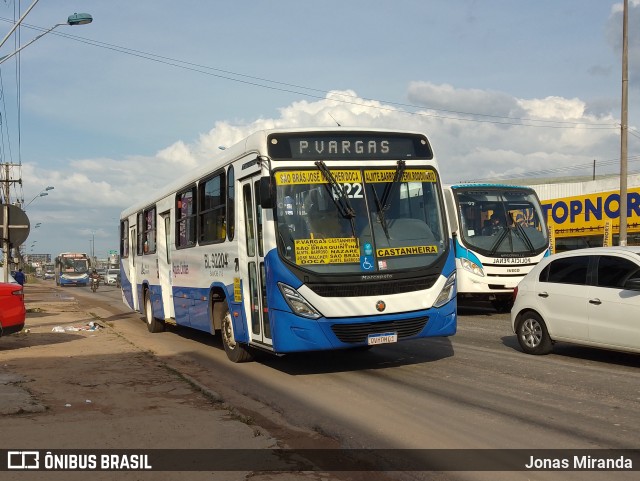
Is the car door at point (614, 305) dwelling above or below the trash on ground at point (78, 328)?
above

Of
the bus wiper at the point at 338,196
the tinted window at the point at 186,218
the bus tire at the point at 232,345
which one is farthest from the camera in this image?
the tinted window at the point at 186,218

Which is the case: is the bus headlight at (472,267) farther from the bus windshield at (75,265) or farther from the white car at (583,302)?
the bus windshield at (75,265)

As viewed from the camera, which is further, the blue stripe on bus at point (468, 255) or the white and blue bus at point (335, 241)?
the blue stripe on bus at point (468, 255)

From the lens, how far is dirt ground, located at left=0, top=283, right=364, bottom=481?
6027 millimetres

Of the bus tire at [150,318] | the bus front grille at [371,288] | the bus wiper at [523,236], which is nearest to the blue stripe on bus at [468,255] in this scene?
the bus wiper at [523,236]

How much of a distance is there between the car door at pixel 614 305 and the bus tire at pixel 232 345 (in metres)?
5.08

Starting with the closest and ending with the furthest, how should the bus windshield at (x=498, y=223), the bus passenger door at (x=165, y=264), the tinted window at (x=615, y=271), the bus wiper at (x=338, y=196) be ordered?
the bus wiper at (x=338, y=196) < the tinted window at (x=615, y=271) < the bus passenger door at (x=165, y=264) < the bus windshield at (x=498, y=223)

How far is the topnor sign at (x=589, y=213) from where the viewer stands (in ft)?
103

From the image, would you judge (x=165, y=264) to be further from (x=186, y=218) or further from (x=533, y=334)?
(x=533, y=334)

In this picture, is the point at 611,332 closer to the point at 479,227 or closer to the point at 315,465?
the point at 315,465

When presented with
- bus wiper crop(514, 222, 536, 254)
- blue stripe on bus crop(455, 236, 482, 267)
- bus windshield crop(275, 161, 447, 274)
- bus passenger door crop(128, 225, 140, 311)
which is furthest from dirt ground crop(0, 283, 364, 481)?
bus wiper crop(514, 222, 536, 254)

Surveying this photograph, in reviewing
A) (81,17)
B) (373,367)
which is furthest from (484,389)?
(81,17)

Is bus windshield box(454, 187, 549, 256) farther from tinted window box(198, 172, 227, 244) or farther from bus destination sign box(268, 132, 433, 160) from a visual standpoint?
bus destination sign box(268, 132, 433, 160)

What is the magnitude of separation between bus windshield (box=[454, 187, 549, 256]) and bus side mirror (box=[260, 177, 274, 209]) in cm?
955
